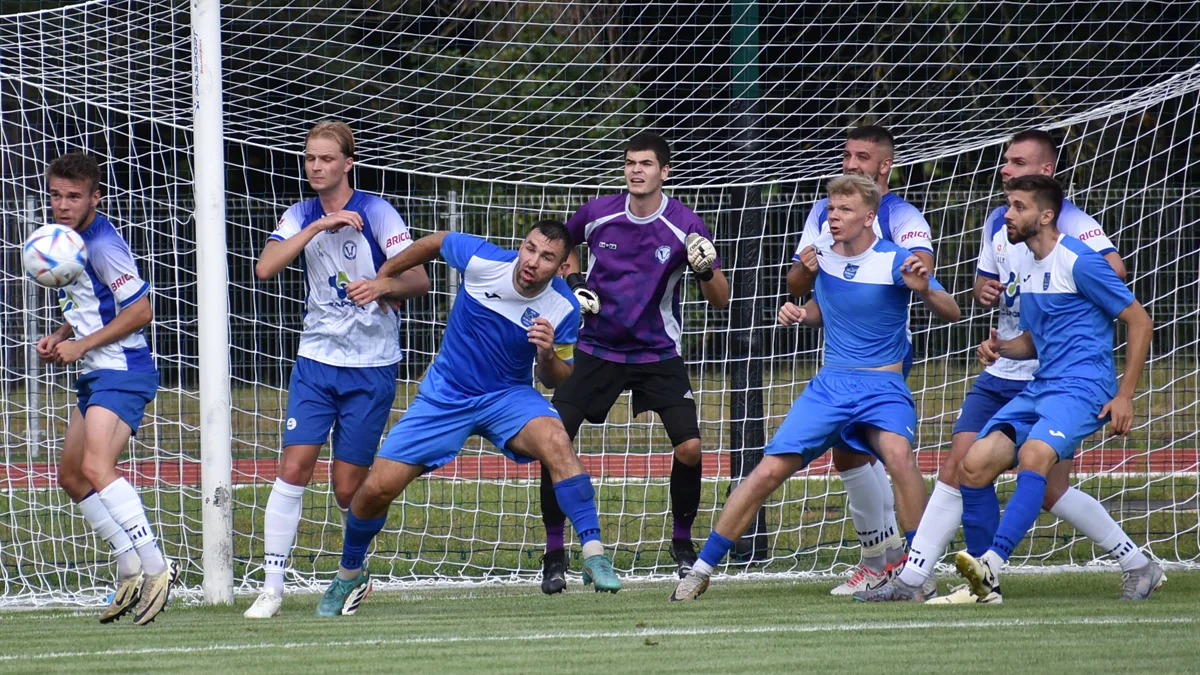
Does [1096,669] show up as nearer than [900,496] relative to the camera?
Yes

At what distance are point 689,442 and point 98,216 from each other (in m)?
2.98

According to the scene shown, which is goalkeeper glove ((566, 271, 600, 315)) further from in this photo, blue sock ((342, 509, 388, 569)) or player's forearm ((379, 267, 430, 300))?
blue sock ((342, 509, 388, 569))

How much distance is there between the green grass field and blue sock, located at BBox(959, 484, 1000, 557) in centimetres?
29

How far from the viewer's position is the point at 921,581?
5844 millimetres

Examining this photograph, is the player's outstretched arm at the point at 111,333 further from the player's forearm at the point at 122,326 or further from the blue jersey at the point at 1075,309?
the blue jersey at the point at 1075,309

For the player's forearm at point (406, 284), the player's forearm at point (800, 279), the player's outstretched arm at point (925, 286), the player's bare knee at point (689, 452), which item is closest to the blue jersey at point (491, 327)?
the player's forearm at point (406, 284)

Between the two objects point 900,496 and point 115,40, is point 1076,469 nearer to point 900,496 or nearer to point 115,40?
point 900,496

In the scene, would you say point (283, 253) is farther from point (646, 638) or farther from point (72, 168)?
point (646, 638)

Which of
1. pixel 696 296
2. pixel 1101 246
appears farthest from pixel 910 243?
pixel 696 296

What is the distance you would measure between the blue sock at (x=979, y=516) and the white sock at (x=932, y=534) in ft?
0.14

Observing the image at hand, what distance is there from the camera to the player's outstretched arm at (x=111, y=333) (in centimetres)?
595

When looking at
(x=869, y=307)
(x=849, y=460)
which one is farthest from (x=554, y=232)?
(x=849, y=460)

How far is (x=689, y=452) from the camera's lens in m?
6.82

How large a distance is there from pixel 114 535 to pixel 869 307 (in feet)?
11.5
